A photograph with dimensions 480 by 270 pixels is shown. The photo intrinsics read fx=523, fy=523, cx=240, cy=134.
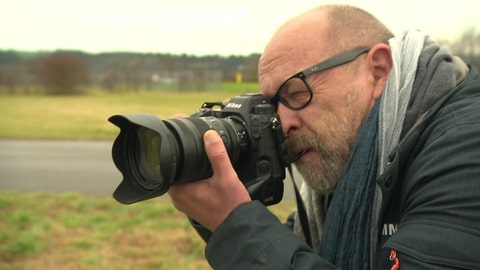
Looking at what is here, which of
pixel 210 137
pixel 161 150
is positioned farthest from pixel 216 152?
pixel 161 150

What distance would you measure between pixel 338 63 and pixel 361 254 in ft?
2.16

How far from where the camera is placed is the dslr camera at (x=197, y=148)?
145 centimetres

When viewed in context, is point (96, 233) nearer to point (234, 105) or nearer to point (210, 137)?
point (234, 105)

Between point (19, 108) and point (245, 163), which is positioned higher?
point (245, 163)

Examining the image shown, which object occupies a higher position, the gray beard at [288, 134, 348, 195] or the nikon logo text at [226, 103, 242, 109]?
the nikon logo text at [226, 103, 242, 109]

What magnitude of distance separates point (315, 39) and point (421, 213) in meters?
0.84

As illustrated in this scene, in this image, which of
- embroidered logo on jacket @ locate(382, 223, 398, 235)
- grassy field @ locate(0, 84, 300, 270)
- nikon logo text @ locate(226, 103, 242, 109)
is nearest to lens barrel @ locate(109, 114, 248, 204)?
nikon logo text @ locate(226, 103, 242, 109)

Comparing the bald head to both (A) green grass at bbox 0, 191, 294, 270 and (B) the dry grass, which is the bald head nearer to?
(A) green grass at bbox 0, 191, 294, 270

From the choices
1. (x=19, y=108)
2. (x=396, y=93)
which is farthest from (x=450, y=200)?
(x=19, y=108)

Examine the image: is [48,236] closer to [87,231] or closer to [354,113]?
[87,231]

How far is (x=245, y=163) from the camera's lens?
5.96 ft

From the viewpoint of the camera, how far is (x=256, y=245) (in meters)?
1.39

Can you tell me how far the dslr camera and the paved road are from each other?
316cm

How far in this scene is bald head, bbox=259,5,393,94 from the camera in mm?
1886
